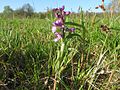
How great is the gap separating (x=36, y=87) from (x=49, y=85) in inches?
3.6

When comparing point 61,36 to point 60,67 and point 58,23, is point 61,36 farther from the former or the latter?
point 60,67

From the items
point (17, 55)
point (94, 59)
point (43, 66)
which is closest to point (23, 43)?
point (17, 55)

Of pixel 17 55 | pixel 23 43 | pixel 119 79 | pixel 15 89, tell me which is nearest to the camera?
pixel 15 89

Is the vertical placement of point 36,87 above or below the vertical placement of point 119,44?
below

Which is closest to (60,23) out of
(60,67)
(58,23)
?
(58,23)

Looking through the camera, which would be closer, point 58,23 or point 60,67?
point 58,23

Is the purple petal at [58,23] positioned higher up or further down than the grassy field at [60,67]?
higher up

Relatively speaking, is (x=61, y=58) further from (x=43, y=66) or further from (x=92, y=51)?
(x=92, y=51)

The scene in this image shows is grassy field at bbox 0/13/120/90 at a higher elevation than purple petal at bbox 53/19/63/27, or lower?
lower

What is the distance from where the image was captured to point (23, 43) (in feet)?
7.47

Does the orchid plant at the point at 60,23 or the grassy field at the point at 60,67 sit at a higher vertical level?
the orchid plant at the point at 60,23

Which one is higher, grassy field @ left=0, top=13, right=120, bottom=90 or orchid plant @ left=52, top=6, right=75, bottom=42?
orchid plant @ left=52, top=6, right=75, bottom=42

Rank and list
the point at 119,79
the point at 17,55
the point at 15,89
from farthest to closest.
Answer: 1. the point at 17,55
2. the point at 119,79
3. the point at 15,89

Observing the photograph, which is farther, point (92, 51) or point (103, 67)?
point (92, 51)
